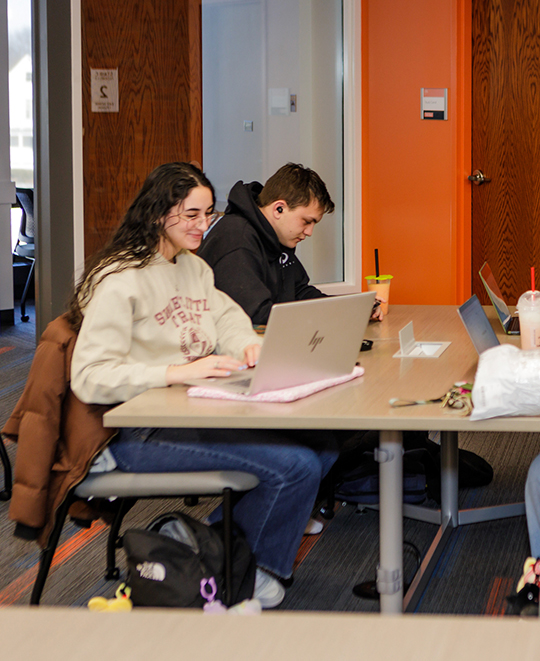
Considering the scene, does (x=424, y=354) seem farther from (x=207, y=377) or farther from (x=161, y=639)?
(x=161, y=639)

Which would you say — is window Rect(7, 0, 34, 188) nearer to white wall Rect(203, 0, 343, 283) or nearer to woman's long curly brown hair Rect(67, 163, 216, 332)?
white wall Rect(203, 0, 343, 283)

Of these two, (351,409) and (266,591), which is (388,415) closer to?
(351,409)

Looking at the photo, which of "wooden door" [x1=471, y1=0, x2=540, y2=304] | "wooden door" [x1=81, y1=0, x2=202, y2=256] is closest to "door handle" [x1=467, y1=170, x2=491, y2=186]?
"wooden door" [x1=471, y1=0, x2=540, y2=304]

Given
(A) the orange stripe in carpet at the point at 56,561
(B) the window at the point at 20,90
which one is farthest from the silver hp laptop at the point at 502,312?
(B) the window at the point at 20,90

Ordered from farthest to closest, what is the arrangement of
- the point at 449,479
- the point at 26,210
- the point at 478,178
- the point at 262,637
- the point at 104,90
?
the point at 26,210 → the point at 478,178 → the point at 104,90 → the point at 449,479 → the point at 262,637

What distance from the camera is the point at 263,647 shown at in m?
0.38

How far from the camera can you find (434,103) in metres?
4.40

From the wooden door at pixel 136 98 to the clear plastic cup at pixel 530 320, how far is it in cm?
210

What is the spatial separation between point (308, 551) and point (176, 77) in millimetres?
2335

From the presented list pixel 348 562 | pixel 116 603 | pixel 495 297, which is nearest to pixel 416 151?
pixel 495 297

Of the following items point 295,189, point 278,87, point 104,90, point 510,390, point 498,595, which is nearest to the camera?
point 510,390

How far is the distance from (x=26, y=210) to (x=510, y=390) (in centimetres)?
547

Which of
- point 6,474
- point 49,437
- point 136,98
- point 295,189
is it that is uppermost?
point 136,98

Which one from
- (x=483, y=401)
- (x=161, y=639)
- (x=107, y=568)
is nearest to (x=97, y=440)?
(x=107, y=568)
